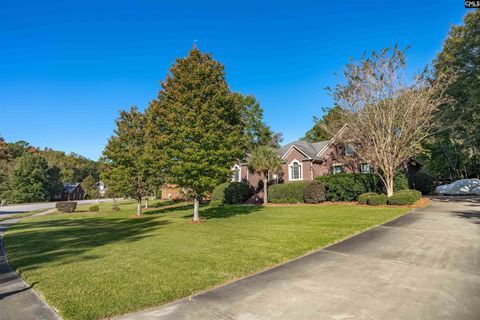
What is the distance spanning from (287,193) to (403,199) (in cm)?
1048

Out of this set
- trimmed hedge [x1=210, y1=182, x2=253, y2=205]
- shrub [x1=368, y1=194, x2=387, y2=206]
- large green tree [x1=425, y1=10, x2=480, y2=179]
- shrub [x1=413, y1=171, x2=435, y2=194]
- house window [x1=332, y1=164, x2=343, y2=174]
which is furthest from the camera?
trimmed hedge [x1=210, y1=182, x2=253, y2=205]

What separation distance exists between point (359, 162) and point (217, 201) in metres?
16.8

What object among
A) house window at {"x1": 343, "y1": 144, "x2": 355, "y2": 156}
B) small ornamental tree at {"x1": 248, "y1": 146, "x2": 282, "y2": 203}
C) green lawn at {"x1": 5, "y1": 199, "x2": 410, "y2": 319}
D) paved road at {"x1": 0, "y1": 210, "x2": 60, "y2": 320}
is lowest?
paved road at {"x1": 0, "y1": 210, "x2": 60, "y2": 320}

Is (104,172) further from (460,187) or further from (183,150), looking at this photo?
(460,187)

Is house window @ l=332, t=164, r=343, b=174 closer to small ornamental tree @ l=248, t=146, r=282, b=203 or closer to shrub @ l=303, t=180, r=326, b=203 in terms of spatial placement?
shrub @ l=303, t=180, r=326, b=203

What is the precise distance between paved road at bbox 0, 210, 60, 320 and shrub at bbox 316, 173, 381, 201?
2309 centimetres

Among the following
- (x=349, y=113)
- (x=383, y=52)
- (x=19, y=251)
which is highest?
(x=383, y=52)

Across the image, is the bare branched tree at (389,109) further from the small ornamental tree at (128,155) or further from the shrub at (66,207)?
the shrub at (66,207)

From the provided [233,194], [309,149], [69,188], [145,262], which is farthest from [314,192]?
[69,188]

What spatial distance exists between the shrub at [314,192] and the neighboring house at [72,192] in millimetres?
72041

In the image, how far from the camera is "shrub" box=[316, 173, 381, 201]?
923 inches

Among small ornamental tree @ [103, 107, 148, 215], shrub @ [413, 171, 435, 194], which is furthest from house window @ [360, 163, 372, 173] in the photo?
small ornamental tree @ [103, 107, 148, 215]

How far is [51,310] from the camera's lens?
446 cm

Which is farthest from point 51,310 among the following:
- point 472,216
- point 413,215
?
point 472,216
